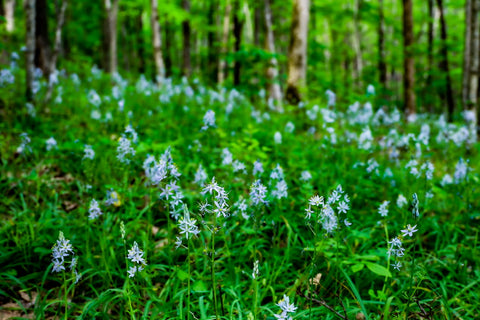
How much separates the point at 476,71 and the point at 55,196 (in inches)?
350

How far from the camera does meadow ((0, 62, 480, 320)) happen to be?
175 centimetres

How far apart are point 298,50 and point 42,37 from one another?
543 cm

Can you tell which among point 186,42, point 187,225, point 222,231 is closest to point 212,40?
point 186,42

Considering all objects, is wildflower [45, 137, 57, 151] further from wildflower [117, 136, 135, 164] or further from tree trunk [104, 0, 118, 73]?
tree trunk [104, 0, 118, 73]

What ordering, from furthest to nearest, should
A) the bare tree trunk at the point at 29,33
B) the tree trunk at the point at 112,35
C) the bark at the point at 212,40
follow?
the bark at the point at 212,40
the tree trunk at the point at 112,35
the bare tree trunk at the point at 29,33

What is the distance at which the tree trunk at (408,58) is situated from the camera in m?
8.72

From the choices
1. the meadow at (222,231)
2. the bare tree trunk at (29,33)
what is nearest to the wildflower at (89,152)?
the meadow at (222,231)

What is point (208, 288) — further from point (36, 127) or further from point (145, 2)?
point (145, 2)

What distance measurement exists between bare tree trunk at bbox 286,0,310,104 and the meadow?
2596mm

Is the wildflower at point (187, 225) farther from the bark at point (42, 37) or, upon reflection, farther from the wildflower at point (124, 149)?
the bark at point (42, 37)

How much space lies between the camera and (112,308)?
1.97 meters

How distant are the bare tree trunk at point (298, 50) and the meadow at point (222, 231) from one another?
8.52 feet

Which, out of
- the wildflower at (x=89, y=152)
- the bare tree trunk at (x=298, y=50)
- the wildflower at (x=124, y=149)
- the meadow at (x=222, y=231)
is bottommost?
the meadow at (x=222, y=231)

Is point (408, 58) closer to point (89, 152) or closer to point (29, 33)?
point (29, 33)
